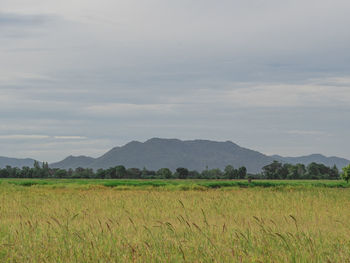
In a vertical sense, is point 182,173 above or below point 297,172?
below

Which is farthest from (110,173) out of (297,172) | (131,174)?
(297,172)

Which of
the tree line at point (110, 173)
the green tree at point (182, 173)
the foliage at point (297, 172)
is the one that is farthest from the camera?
the foliage at point (297, 172)

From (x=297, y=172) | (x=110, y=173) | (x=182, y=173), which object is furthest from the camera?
(x=297, y=172)

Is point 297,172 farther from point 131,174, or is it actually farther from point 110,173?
point 110,173

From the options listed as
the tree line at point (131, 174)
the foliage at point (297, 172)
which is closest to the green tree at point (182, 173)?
the tree line at point (131, 174)

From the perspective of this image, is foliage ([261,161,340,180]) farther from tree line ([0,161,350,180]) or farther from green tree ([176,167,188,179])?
green tree ([176,167,188,179])

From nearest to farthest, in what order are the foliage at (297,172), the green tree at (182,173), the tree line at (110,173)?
the tree line at (110,173) < the green tree at (182,173) < the foliage at (297,172)

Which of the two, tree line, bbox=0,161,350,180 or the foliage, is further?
the foliage

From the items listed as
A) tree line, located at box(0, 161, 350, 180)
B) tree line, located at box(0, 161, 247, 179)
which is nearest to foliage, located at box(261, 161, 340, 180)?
tree line, located at box(0, 161, 350, 180)

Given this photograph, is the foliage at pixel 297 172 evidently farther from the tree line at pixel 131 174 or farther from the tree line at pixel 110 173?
the tree line at pixel 110 173

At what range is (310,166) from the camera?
146375 mm

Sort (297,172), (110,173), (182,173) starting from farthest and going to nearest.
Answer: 1. (297,172)
2. (110,173)
3. (182,173)

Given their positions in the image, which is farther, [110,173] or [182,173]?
[110,173]

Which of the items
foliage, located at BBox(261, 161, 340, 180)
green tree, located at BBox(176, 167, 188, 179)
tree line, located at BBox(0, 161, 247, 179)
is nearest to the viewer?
tree line, located at BBox(0, 161, 247, 179)
